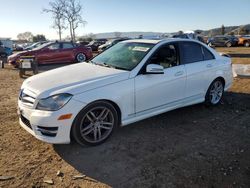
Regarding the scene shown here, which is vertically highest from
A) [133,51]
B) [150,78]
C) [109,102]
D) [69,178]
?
[133,51]

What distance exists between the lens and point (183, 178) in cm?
305

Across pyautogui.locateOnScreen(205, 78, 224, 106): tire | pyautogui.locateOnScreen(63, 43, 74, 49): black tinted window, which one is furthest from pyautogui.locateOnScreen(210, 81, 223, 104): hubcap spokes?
pyautogui.locateOnScreen(63, 43, 74, 49): black tinted window

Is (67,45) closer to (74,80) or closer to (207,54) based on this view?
(207,54)

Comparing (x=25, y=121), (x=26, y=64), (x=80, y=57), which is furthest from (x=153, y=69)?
(x=80, y=57)

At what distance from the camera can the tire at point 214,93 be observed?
553 cm

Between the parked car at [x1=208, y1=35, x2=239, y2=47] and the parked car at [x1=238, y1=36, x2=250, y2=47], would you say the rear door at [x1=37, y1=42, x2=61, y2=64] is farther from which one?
the parked car at [x1=238, y1=36, x2=250, y2=47]

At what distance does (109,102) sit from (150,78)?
0.89 meters

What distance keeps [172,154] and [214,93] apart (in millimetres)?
2651

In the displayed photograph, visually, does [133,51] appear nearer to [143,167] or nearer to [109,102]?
[109,102]

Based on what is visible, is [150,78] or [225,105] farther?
[225,105]

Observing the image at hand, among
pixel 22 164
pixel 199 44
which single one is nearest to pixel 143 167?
pixel 22 164

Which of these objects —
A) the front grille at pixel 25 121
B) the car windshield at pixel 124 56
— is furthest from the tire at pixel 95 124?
the car windshield at pixel 124 56

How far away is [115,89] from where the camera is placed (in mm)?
3795

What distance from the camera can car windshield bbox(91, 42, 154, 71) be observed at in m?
4.34
